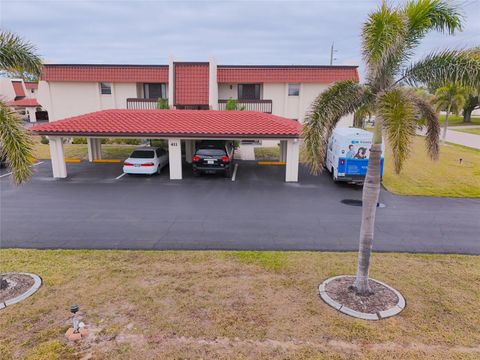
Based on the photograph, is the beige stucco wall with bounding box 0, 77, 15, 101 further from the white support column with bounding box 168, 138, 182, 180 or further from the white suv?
the white support column with bounding box 168, 138, 182, 180

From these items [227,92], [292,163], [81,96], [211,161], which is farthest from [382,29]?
[81,96]

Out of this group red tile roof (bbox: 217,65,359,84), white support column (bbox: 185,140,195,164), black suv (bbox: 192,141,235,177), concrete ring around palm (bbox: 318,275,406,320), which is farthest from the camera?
red tile roof (bbox: 217,65,359,84)

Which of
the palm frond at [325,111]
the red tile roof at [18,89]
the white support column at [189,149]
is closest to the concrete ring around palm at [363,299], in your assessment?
the palm frond at [325,111]

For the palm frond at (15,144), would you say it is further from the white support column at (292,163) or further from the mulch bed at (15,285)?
Answer: the white support column at (292,163)

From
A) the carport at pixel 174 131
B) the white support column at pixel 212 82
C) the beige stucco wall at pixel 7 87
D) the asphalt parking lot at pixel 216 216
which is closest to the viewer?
the asphalt parking lot at pixel 216 216

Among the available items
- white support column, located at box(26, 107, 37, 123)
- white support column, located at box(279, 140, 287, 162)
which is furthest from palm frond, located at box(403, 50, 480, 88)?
white support column, located at box(26, 107, 37, 123)

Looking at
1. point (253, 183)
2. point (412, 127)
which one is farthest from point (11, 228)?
point (412, 127)

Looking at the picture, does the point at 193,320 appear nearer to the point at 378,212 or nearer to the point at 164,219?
the point at 164,219
